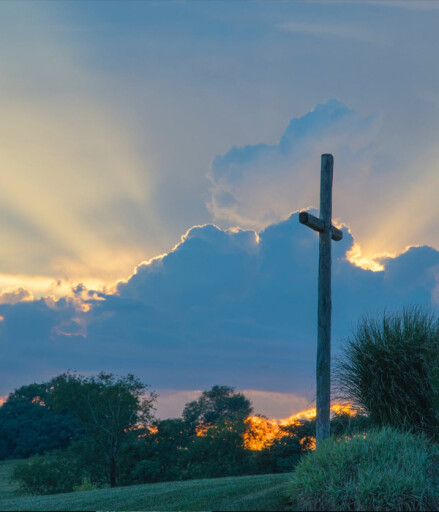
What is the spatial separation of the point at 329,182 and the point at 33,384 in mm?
57549

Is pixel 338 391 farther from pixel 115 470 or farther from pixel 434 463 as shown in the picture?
pixel 115 470

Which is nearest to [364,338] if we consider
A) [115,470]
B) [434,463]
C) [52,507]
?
[434,463]

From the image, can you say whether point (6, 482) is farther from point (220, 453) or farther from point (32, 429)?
point (220, 453)

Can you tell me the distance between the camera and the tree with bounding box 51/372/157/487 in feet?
110

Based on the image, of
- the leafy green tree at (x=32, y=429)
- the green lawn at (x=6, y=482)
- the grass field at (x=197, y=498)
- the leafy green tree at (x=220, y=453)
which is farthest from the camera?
the leafy green tree at (x=32, y=429)

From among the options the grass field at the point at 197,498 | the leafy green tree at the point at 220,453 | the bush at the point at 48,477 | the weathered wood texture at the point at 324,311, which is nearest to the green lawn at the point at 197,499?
the grass field at the point at 197,498

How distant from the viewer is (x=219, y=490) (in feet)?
48.9

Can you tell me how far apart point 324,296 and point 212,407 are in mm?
43670

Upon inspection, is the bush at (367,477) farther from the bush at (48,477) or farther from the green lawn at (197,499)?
the bush at (48,477)

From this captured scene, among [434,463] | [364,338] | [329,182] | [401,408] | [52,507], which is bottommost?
[52,507]

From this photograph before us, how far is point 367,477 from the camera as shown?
Result: 11.9m

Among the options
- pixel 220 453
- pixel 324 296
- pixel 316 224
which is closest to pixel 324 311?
pixel 324 296

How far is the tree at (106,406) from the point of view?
33438 millimetres

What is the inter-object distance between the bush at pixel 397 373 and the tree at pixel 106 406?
19.3m
